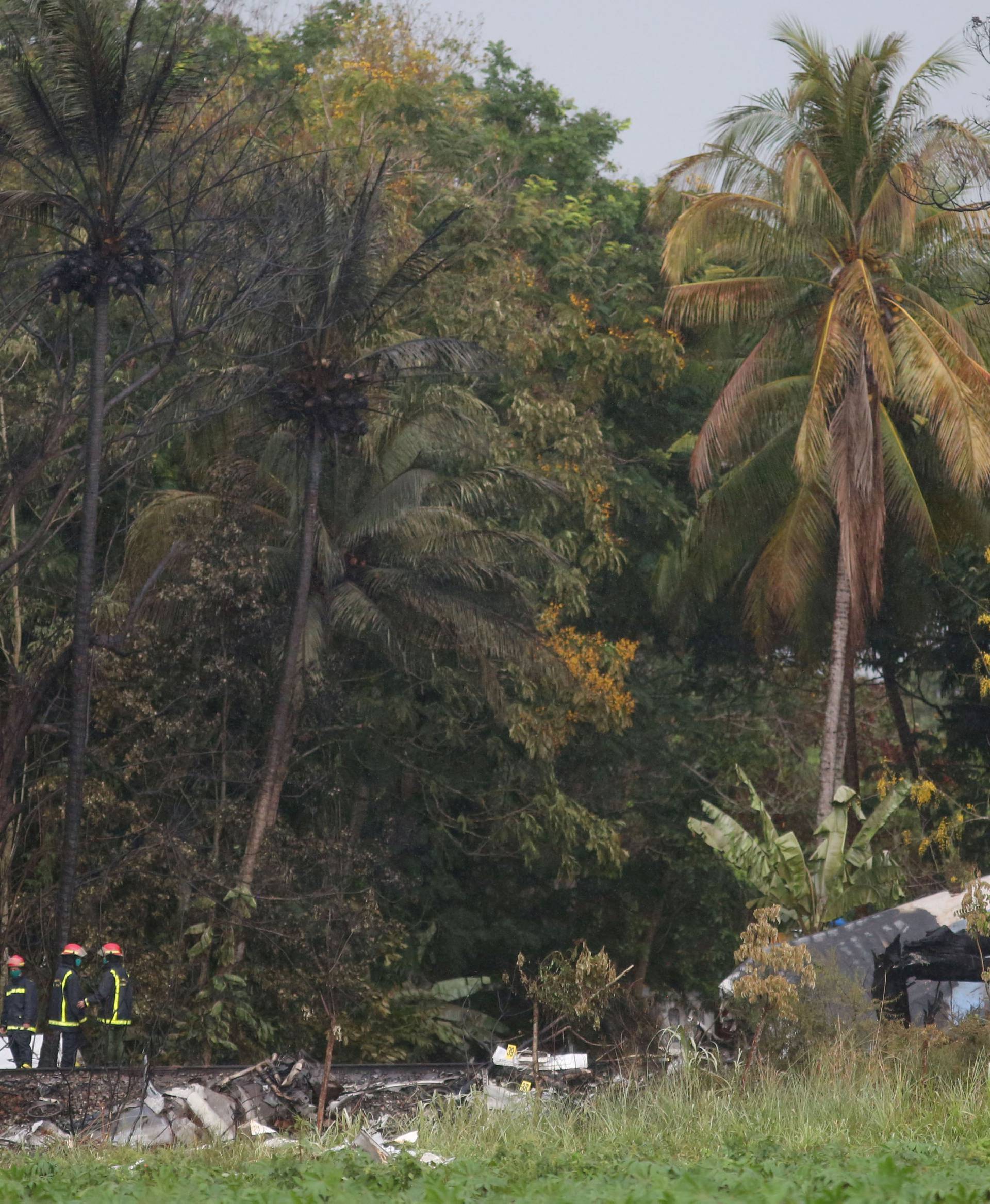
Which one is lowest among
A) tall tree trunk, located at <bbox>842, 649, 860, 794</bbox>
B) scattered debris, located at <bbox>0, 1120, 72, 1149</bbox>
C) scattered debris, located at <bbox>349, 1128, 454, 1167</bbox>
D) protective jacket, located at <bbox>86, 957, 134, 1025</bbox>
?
scattered debris, located at <bbox>0, 1120, 72, 1149</bbox>

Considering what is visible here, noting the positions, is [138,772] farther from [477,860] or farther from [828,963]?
[828,963]

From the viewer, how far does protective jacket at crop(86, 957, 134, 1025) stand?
16.7 metres

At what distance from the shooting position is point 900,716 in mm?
28625

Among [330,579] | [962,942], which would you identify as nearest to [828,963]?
[962,942]

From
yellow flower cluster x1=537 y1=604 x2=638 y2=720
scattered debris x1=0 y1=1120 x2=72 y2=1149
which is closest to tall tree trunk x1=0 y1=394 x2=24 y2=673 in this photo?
yellow flower cluster x1=537 y1=604 x2=638 y2=720

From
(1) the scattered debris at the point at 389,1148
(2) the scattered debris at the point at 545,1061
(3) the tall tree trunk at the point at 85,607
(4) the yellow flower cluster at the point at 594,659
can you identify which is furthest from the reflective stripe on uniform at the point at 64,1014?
(4) the yellow flower cluster at the point at 594,659

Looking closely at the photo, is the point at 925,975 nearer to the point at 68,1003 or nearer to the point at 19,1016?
the point at 68,1003

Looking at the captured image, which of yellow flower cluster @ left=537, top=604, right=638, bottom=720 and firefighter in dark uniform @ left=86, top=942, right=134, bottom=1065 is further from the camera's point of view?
yellow flower cluster @ left=537, top=604, right=638, bottom=720

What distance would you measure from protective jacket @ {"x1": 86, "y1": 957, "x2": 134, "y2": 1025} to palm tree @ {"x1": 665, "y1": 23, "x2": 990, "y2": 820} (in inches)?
396

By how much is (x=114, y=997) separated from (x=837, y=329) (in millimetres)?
13473

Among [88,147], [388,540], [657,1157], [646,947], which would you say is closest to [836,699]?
[388,540]

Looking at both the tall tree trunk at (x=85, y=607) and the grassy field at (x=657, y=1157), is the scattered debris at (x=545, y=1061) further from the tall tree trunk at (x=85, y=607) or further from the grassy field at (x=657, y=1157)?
the tall tree trunk at (x=85, y=607)

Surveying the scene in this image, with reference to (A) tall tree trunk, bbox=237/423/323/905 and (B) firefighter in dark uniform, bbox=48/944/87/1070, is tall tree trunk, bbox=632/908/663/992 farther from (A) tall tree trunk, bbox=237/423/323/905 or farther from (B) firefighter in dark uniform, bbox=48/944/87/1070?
(B) firefighter in dark uniform, bbox=48/944/87/1070

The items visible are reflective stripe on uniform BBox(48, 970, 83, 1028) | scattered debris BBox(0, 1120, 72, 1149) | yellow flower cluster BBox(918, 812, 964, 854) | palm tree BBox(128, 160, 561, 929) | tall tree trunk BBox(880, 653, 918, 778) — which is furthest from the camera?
tall tree trunk BBox(880, 653, 918, 778)
